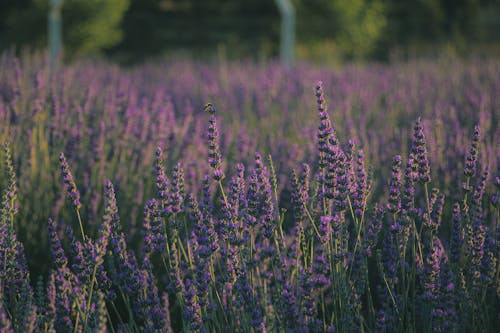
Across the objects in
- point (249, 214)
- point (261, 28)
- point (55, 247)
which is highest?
point (261, 28)

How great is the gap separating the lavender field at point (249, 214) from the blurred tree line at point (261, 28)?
678 centimetres

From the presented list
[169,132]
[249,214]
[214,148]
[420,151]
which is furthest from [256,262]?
[169,132]

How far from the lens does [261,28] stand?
43.6ft

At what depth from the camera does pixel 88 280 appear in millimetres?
1652

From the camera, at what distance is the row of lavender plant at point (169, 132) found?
266 cm

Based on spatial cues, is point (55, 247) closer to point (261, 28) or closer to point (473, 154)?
point (473, 154)

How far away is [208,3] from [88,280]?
1242 centimetres

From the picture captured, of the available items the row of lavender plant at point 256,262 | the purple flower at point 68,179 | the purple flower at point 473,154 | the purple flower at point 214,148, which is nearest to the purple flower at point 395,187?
the row of lavender plant at point 256,262

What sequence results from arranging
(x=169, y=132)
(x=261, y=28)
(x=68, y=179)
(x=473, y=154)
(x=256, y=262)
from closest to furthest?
(x=256, y=262), (x=68, y=179), (x=473, y=154), (x=169, y=132), (x=261, y=28)

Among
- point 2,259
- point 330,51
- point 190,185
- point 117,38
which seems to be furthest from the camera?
point 330,51

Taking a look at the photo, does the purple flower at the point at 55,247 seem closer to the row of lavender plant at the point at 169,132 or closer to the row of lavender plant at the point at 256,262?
the row of lavender plant at the point at 256,262

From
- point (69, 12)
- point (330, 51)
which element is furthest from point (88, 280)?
point (330, 51)

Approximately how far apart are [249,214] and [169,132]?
5.64 feet

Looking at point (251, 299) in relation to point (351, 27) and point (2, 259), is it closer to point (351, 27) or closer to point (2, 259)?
point (2, 259)
